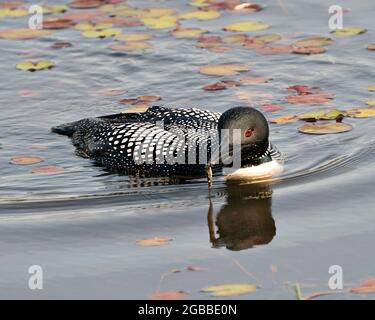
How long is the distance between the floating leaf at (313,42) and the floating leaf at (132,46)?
1.75m

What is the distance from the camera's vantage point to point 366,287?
23.5ft

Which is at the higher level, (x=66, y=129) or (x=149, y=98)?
(x=149, y=98)

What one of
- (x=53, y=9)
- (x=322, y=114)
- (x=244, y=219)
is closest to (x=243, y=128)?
(x=244, y=219)

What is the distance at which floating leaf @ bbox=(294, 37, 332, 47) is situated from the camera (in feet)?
41.4

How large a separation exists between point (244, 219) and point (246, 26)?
4758 mm

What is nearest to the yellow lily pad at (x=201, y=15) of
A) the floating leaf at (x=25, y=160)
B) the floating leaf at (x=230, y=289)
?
the floating leaf at (x=25, y=160)

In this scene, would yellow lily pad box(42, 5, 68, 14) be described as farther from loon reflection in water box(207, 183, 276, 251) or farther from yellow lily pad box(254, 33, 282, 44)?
loon reflection in water box(207, 183, 276, 251)

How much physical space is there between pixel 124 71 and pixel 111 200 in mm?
3366

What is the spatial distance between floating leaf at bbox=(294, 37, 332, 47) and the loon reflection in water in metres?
3.54

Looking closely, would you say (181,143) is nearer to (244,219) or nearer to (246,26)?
(244,219)

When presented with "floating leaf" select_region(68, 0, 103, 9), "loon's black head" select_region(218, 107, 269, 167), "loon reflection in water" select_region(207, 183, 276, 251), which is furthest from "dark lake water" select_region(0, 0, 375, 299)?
"floating leaf" select_region(68, 0, 103, 9)

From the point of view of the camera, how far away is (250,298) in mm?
7094
